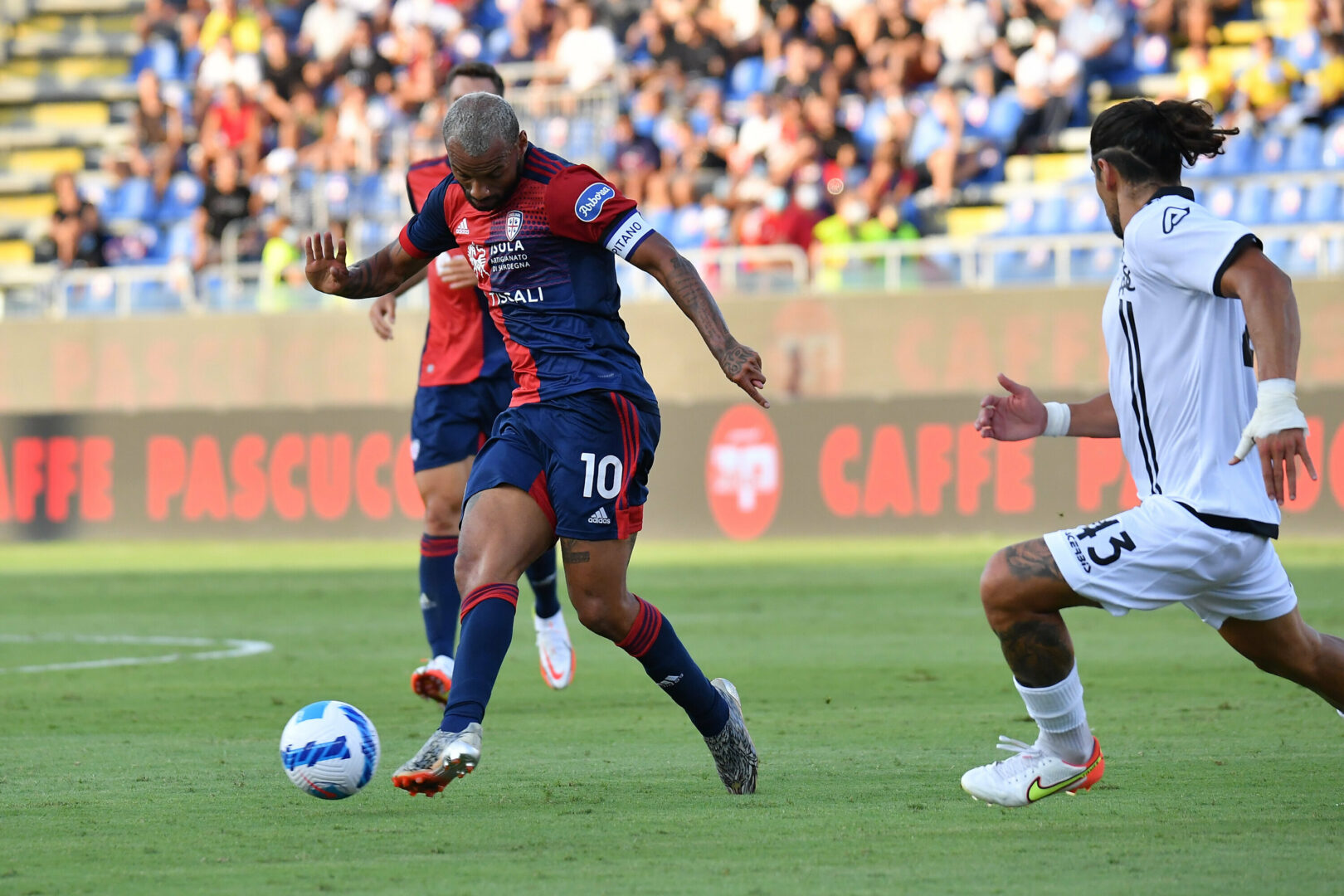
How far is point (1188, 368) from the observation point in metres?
5.06

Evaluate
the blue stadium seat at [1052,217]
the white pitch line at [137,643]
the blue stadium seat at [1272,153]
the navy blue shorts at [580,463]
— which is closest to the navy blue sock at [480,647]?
the navy blue shorts at [580,463]

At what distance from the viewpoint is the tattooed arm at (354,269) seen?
6359 millimetres

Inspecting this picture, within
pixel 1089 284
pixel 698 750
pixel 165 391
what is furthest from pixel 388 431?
pixel 698 750

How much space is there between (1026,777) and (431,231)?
8.54ft

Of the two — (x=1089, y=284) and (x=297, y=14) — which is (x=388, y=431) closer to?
(x=1089, y=284)

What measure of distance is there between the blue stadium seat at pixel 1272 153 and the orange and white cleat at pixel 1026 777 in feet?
50.7

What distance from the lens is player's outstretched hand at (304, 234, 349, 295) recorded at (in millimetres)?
6348

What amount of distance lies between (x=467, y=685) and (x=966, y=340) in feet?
49.8

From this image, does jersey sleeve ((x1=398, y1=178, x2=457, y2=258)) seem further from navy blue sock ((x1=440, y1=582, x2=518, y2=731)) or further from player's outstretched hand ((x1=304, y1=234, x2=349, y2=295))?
navy blue sock ((x1=440, y1=582, x2=518, y2=731))

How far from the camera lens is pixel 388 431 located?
2012 cm

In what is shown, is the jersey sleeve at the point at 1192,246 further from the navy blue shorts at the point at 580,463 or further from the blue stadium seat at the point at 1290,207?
the blue stadium seat at the point at 1290,207

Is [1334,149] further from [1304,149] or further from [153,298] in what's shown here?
[153,298]

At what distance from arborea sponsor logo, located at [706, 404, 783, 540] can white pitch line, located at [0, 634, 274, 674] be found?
8.54 meters

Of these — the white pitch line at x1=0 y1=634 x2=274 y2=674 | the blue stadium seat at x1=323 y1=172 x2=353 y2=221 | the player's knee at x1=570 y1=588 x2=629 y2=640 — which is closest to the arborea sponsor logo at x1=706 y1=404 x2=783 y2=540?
the blue stadium seat at x1=323 y1=172 x2=353 y2=221
